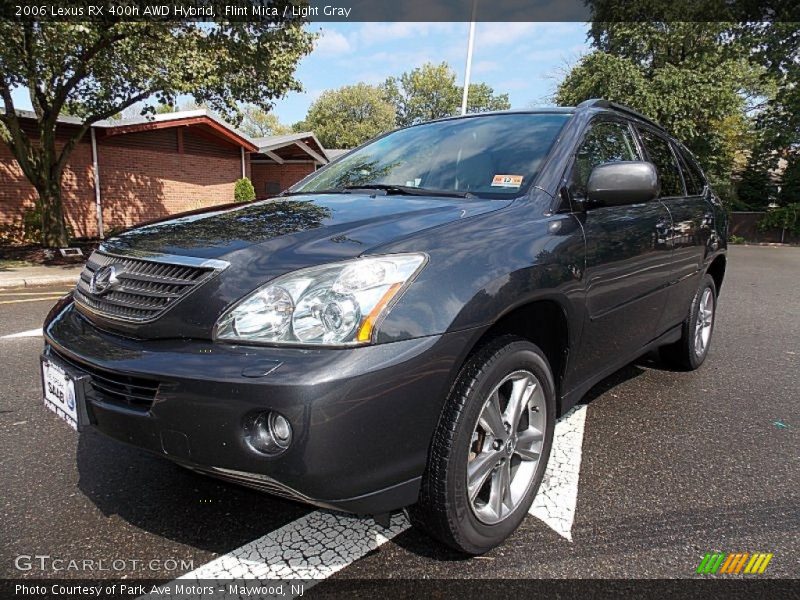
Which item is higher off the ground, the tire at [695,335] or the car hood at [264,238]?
the car hood at [264,238]

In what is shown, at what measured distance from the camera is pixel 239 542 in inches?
84.2

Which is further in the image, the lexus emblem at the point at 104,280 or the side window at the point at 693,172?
the side window at the point at 693,172

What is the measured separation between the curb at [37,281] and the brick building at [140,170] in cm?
614

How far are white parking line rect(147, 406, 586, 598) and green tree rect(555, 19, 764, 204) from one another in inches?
857

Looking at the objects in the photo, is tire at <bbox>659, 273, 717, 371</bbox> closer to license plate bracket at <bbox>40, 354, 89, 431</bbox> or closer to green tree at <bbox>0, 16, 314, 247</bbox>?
license plate bracket at <bbox>40, 354, 89, 431</bbox>

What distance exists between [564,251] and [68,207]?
16.6 meters

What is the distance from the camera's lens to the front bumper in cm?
159

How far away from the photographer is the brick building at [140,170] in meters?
14.8

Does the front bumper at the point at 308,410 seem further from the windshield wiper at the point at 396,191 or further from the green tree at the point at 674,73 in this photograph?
the green tree at the point at 674,73

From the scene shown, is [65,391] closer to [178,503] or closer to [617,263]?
[178,503]

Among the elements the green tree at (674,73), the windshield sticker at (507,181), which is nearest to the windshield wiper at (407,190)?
the windshield sticker at (507,181)

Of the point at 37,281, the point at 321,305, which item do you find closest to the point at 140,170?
the point at 37,281

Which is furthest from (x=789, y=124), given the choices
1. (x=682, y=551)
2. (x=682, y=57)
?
(x=682, y=551)

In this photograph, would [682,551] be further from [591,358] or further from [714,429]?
[714,429]
